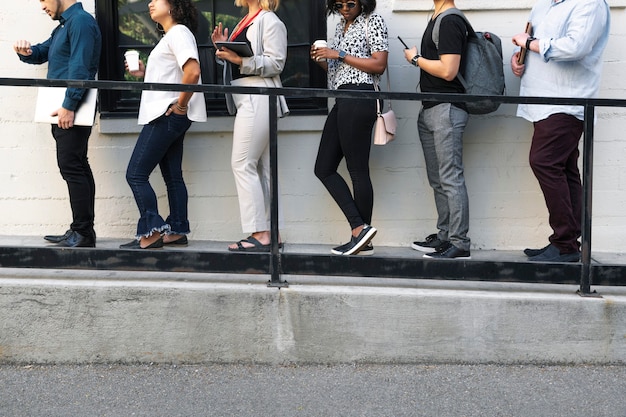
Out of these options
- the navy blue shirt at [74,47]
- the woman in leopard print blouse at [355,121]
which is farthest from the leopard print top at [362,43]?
the navy blue shirt at [74,47]

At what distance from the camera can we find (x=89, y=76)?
17.4ft

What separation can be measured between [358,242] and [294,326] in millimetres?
728

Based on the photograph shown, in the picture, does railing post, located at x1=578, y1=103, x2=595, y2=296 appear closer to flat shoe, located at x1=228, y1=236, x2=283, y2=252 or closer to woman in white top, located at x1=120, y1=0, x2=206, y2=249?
flat shoe, located at x1=228, y1=236, x2=283, y2=252

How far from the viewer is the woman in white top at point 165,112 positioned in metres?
5.10

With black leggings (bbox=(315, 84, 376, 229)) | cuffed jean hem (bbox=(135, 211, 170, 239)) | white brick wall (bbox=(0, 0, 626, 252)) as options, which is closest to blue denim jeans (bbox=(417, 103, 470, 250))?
white brick wall (bbox=(0, 0, 626, 252))

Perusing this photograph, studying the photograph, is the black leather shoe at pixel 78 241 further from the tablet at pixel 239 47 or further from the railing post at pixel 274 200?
the tablet at pixel 239 47

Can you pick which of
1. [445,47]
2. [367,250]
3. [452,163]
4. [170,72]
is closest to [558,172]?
[452,163]

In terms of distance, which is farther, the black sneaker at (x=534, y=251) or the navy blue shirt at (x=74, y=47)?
the navy blue shirt at (x=74, y=47)

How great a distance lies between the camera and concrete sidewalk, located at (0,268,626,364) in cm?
457

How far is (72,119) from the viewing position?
16.8 feet

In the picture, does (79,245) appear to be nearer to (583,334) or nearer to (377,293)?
(377,293)

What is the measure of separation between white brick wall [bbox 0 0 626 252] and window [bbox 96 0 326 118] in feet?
0.46

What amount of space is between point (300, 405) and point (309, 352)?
53 cm

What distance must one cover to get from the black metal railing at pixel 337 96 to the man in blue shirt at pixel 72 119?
597 mm
